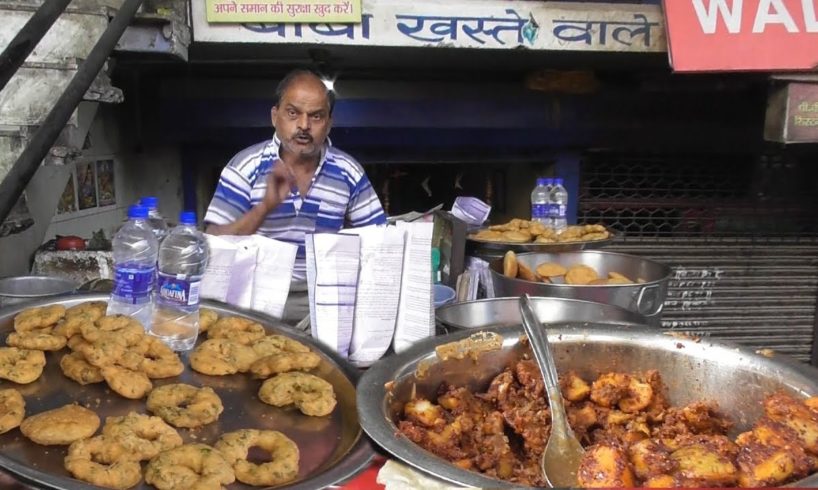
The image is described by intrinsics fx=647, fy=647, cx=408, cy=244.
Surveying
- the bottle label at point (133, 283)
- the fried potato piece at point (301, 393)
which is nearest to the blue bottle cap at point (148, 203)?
the bottle label at point (133, 283)

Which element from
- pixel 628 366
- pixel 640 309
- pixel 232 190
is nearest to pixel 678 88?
pixel 640 309

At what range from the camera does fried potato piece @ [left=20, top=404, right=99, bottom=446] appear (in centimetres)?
133

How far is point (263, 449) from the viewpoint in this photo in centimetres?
141

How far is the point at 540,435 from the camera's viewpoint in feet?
5.21

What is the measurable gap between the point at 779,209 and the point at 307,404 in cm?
607

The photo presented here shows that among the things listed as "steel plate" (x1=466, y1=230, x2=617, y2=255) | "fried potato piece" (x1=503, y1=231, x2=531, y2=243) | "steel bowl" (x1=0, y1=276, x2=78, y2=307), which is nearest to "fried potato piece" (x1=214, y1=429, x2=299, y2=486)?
"steel bowl" (x1=0, y1=276, x2=78, y2=307)

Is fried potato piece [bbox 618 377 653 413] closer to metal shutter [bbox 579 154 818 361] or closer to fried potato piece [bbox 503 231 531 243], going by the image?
fried potato piece [bbox 503 231 531 243]

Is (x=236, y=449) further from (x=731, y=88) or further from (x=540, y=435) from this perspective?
(x=731, y=88)

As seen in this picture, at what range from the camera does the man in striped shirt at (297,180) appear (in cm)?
339

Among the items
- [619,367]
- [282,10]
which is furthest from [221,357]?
[282,10]

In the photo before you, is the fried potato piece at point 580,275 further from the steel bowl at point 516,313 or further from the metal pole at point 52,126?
the metal pole at point 52,126

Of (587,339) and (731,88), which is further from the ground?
(731,88)

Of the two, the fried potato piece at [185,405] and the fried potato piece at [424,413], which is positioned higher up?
the fried potato piece at [185,405]

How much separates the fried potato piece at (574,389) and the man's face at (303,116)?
2149mm
